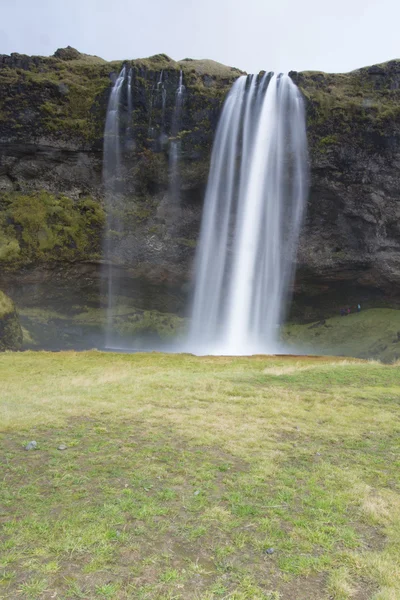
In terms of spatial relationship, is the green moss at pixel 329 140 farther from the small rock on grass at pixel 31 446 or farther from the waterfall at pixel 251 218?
the small rock on grass at pixel 31 446

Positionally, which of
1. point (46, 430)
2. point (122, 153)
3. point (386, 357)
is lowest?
point (386, 357)

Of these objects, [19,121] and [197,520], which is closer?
[197,520]

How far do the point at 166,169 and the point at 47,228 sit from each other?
51.4ft

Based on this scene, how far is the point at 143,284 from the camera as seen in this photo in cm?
5159

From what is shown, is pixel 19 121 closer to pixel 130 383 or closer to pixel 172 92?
pixel 172 92

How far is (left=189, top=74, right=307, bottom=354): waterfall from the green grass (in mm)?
4078

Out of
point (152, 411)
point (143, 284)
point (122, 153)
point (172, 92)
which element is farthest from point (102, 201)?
point (152, 411)

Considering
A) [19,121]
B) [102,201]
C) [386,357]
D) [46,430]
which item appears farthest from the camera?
[102,201]

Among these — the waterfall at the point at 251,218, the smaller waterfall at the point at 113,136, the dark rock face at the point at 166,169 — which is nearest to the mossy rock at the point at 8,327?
the dark rock face at the point at 166,169

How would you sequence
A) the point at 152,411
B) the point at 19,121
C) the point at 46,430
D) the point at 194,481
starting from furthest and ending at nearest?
the point at 19,121, the point at 152,411, the point at 46,430, the point at 194,481

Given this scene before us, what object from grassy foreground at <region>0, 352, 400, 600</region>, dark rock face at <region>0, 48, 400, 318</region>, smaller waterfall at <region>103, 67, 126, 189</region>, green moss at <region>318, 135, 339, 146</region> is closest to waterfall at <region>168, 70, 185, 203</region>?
dark rock face at <region>0, 48, 400, 318</region>

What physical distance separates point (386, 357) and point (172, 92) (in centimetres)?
3833

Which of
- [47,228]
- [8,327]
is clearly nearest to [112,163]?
[47,228]

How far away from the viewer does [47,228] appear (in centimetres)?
4594
